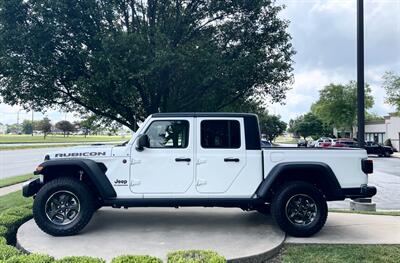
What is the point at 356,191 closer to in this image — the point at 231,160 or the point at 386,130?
the point at 231,160

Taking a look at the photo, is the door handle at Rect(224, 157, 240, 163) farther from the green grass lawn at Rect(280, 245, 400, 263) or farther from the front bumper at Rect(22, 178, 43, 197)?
the front bumper at Rect(22, 178, 43, 197)

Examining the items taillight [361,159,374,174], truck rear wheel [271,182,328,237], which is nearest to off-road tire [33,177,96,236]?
truck rear wheel [271,182,328,237]

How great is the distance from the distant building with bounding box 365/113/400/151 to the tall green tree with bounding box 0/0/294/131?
1444 inches

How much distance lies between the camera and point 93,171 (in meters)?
5.77

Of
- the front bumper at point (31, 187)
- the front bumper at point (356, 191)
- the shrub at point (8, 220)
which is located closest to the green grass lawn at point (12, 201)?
the shrub at point (8, 220)

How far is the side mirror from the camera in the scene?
19.2ft

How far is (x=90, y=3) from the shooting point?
9969 millimetres

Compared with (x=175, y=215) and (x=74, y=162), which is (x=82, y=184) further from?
(x=175, y=215)

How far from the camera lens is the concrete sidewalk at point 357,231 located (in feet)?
19.2

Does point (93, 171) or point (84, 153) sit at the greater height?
point (84, 153)

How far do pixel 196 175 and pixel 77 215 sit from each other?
2.01 metres

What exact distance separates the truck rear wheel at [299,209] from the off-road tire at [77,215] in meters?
3.03

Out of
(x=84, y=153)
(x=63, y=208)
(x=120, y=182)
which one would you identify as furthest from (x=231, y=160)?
(x=63, y=208)

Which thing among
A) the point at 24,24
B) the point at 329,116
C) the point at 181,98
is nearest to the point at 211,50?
the point at 181,98
